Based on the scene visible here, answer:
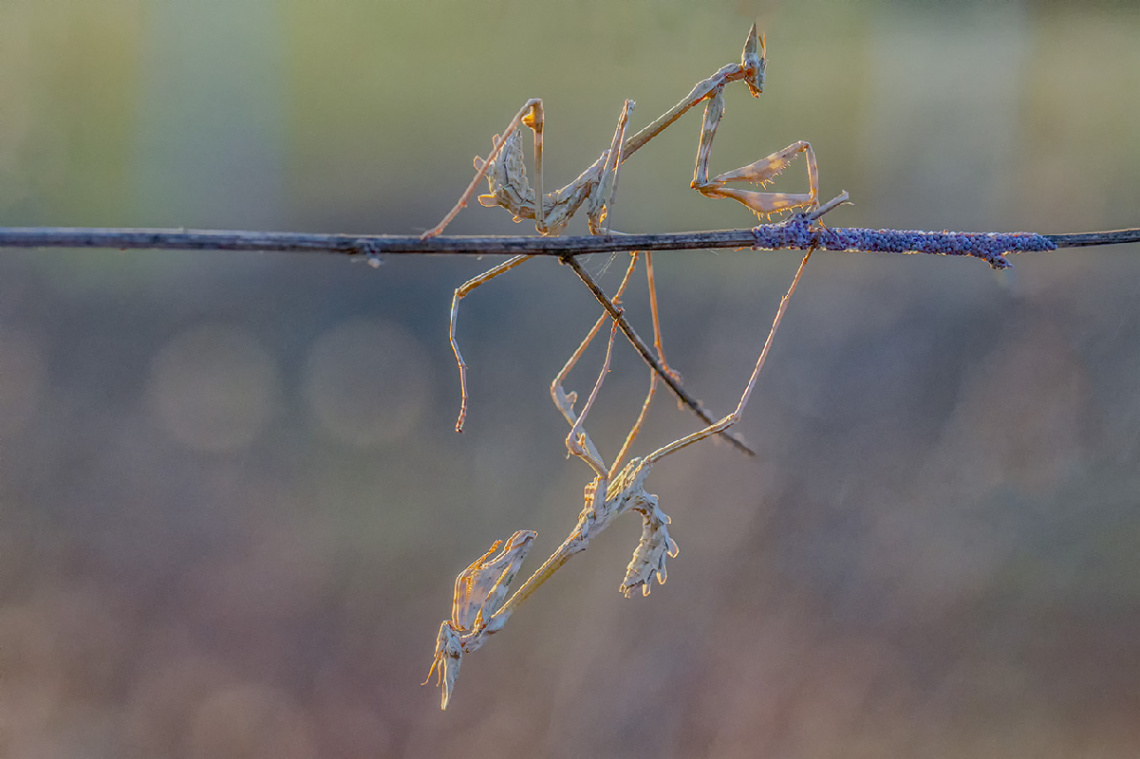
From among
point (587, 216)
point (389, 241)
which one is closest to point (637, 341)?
point (587, 216)

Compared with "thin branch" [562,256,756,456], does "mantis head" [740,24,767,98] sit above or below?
above

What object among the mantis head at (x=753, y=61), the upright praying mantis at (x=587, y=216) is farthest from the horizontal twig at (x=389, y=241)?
the mantis head at (x=753, y=61)

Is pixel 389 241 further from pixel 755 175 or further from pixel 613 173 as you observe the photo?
pixel 755 175

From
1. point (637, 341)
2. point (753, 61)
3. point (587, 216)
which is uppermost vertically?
point (753, 61)

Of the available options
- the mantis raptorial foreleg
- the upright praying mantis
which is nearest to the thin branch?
the upright praying mantis

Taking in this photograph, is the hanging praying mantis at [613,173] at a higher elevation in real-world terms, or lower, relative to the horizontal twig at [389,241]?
higher

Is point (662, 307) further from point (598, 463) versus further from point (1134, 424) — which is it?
point (598, 463)

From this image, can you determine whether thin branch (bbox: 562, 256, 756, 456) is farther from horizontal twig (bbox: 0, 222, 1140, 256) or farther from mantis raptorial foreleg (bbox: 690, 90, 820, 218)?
mantis raptorial foreleg (bbox: 690, 90, 820, 218)

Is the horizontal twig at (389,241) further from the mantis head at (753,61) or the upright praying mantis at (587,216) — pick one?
the mantis head at (753,61)
